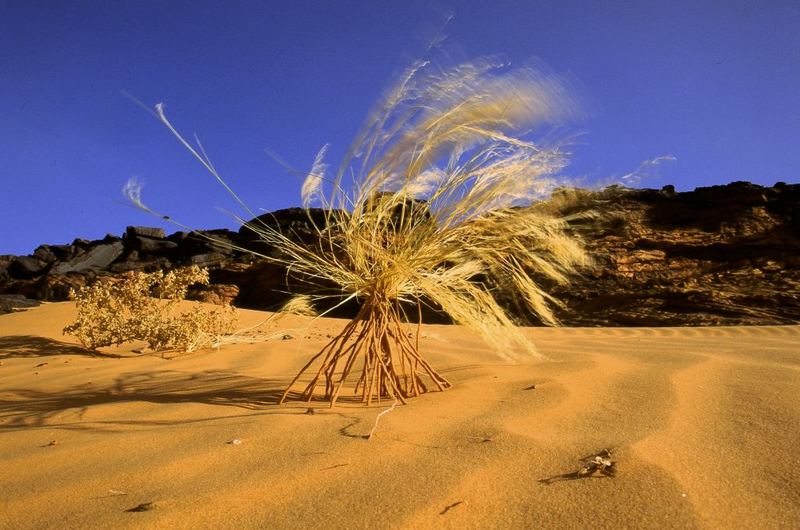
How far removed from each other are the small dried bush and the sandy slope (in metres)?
2.32

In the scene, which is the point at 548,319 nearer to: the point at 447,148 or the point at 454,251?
the point at 454,251

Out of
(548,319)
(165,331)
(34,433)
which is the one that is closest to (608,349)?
(548,319)

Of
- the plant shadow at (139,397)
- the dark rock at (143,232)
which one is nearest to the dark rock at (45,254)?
the dark rock at (143,232)

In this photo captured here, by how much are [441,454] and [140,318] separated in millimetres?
4917

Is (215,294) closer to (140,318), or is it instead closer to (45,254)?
(140,318)

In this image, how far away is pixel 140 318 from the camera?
5746 mm

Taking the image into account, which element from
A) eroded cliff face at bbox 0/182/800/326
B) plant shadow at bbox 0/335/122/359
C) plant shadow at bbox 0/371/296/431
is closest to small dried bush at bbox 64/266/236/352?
plant shadow at bbox 0/335/122/359

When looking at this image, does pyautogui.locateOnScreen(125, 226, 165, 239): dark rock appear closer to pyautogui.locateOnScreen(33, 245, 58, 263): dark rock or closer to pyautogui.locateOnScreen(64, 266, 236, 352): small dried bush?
pyautogui.locateOnScreen(33, 245, 58, 263): dark rock

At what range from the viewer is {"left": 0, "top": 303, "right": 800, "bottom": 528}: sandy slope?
1.36m

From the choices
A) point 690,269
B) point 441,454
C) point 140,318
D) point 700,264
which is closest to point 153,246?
point 140,318

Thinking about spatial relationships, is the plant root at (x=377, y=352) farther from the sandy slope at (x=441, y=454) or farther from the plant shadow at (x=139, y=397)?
the plant shadow at (x=139, y=397)

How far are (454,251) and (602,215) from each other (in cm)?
89

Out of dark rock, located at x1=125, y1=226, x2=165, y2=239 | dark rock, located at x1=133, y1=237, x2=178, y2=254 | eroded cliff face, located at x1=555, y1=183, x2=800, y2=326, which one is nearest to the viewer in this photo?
eroded cliff face, located at x1=555, y1=183, x2=800, y2=326

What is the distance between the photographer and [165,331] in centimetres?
557
